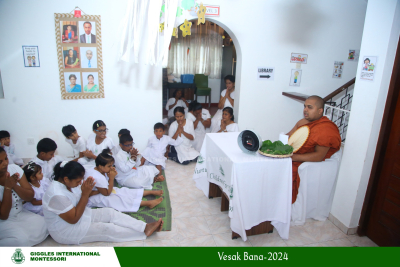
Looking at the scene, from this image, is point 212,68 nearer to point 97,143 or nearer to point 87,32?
point 87,32

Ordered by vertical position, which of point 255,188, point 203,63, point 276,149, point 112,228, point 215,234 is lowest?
point 215,234

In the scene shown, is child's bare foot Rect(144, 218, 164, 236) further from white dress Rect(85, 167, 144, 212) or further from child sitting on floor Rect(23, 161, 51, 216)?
child sitting on floor Rect(23, 161, 51, 216)

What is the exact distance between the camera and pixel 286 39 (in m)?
4.45

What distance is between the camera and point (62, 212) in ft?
7.17

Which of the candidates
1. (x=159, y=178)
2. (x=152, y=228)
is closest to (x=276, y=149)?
(x=152, y=228)

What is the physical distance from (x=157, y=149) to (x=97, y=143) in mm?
897

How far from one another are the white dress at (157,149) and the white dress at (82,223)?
1553 mm

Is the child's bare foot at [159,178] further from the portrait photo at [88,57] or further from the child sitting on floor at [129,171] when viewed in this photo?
the portrait photo at [88,57]

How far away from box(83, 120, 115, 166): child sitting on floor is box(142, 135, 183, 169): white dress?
586 millimetres

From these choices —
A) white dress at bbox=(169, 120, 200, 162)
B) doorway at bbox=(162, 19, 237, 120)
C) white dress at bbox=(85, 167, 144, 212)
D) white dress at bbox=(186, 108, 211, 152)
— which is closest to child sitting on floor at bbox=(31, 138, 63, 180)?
white dress at bbox=(85, 167, 144, 212)

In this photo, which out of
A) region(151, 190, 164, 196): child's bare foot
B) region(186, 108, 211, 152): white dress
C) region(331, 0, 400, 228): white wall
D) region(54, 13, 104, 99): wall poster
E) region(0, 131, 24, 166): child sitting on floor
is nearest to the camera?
region(331, 0, 400, 228): white wall

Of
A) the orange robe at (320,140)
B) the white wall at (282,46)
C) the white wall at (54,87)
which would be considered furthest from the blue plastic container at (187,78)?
the orange robe at (320,140)

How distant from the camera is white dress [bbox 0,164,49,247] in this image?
2251 millimetres

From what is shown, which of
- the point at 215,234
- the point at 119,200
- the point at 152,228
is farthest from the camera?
the point at 119,200
